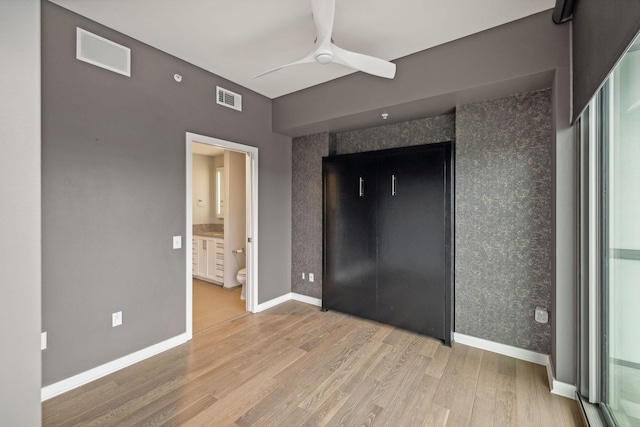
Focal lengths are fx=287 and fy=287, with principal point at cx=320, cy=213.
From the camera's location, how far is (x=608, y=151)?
163cm

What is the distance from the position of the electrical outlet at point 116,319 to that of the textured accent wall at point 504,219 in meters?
3.02

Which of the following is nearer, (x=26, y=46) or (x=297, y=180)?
(x=26, y=46)

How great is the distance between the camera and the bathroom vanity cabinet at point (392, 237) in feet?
9.10

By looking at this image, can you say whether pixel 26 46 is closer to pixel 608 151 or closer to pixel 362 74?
pixel 362 74

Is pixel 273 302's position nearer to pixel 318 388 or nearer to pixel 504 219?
pixel 318 388

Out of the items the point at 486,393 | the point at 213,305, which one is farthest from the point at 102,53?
the point at 486,393

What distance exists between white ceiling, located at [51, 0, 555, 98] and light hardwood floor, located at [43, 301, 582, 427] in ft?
8.75

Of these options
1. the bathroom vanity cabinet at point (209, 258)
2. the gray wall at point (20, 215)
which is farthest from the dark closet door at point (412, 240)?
the bathroom vanity cabinet at point (209, 258)

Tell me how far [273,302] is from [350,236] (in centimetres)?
141

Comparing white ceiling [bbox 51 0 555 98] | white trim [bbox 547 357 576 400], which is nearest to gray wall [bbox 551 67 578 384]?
white trim [bbox 547 357 576 400]

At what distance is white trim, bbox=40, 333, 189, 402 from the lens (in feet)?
6.62

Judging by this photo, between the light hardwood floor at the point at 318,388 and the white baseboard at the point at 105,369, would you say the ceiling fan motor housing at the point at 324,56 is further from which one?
the white baseboard at the point at 105,369

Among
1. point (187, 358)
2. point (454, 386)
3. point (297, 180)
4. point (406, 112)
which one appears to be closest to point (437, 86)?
point (406, 112)

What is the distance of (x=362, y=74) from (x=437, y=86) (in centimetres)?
79
